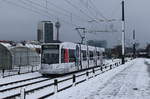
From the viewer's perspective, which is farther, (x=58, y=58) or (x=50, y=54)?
(x=50, y=54)

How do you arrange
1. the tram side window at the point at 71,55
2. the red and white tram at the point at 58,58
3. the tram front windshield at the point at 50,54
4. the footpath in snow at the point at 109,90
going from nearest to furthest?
the footpath in snow at the point at 109,90, the red and white tram at the point at 58,58, the tram front windshield at the point at 50,54, the tram side window at the point at 71,55

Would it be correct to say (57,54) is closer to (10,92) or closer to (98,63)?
(10,92)

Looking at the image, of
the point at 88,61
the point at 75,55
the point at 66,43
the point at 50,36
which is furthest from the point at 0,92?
the point at 50,36

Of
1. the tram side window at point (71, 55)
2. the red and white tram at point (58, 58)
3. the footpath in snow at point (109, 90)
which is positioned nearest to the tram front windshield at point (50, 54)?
the red and white tram at point (58, 58)

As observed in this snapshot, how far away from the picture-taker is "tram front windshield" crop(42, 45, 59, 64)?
91.4 ft

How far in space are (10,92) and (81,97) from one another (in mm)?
4761

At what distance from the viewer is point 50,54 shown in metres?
28.1

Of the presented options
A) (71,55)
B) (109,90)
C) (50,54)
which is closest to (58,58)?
(50,54)

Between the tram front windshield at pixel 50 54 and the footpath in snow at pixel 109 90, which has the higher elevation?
the tram front windshield at pixel 50 54

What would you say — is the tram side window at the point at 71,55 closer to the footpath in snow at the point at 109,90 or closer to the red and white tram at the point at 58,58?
the red and white tram at the point at 58,58

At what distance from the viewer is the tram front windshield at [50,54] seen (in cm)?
2786

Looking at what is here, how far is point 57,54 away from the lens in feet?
91.5

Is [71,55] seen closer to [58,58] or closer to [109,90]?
[58,58]

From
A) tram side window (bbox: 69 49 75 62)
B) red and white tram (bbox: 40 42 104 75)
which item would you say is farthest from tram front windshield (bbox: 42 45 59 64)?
tram side window (bbox: 69 49 75 62)
